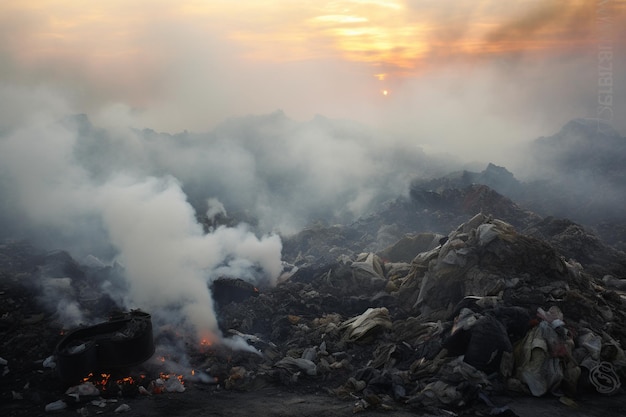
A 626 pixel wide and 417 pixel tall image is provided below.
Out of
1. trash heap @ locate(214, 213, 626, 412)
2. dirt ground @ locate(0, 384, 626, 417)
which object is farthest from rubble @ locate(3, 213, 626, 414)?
dirt ground @ locate(0, 384, 626, 417)

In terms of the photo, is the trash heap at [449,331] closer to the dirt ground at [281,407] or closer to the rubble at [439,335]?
the rubble at [439,335]

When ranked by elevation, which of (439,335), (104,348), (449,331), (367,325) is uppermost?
(104,348)

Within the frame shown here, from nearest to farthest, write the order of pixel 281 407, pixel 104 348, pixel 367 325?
pixel 281 407 < pixel 104 348 < pixel 367 325

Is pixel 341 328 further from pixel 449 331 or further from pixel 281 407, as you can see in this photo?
pixel 281 407

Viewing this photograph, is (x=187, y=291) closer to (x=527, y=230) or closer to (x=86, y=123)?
(x=527, y=230)

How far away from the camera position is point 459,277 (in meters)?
9.07

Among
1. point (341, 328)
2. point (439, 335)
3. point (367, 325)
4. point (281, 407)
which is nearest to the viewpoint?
point (281, 407)

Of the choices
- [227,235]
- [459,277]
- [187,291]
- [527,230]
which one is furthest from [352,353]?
[527,230]

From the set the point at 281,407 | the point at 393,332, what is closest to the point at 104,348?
the point at 281,407

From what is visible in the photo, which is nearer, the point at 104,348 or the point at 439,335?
the point at 104,348

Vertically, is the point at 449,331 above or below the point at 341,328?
above

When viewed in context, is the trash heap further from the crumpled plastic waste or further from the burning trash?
the burning trash

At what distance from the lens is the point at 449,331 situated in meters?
7.28

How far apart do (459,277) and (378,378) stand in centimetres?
355
